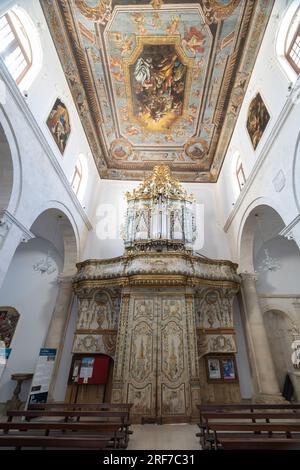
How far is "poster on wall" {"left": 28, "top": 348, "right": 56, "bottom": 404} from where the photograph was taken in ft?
21.4

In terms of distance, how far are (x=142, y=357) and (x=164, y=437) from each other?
2190mm

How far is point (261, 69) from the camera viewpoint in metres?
7.57

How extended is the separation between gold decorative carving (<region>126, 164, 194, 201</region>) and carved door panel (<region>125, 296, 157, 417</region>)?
4.62m

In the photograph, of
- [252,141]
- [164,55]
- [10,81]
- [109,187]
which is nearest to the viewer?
[10,81]

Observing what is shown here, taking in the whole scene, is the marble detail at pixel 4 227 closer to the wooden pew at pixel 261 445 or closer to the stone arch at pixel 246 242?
the wooden pew at pixel 261 445

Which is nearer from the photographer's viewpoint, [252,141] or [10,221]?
[10,221]

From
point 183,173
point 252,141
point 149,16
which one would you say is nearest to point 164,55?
point 149,16

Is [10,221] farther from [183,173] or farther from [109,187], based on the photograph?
[183,173]

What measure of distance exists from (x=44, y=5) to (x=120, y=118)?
474cm

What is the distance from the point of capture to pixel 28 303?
9.77 metres

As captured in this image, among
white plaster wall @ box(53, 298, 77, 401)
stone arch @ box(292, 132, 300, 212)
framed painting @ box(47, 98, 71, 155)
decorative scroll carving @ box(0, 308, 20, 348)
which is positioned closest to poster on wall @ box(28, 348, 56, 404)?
white plaster wall @ box(53, 298, 77, 401)

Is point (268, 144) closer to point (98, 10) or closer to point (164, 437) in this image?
point (98, 10)

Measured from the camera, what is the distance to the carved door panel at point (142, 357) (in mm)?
6457

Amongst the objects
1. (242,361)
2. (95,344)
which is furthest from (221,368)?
(95,344)
